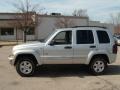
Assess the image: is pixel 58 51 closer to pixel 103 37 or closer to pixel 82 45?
pixel 82 45

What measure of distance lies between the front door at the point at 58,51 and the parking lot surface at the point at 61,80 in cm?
65

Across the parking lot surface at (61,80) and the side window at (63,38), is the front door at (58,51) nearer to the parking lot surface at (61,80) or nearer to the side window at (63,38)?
the side window at (63,38)

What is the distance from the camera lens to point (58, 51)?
35.2 feet

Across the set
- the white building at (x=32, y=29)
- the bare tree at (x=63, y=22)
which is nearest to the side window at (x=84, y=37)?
the white building at (x=32, y=29)

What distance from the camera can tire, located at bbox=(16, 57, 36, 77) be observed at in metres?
10.7

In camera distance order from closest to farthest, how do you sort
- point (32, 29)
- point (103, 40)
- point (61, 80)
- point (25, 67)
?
point (61, 80) < point (25, 67) < point (103, 40) < point (32, 29)

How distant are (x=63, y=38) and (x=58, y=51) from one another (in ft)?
1.92

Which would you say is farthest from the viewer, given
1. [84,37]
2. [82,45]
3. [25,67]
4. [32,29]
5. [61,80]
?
[32,29]

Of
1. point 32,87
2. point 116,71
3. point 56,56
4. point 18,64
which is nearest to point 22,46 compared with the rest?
point 18,64

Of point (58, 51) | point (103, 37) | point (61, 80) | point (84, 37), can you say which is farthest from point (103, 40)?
point (61, 80)

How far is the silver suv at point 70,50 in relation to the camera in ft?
35.0

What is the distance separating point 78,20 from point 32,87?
51.7 metres

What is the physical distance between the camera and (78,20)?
5988 cm

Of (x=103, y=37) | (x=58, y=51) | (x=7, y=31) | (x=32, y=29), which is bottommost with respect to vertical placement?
(x=58, y=51)
